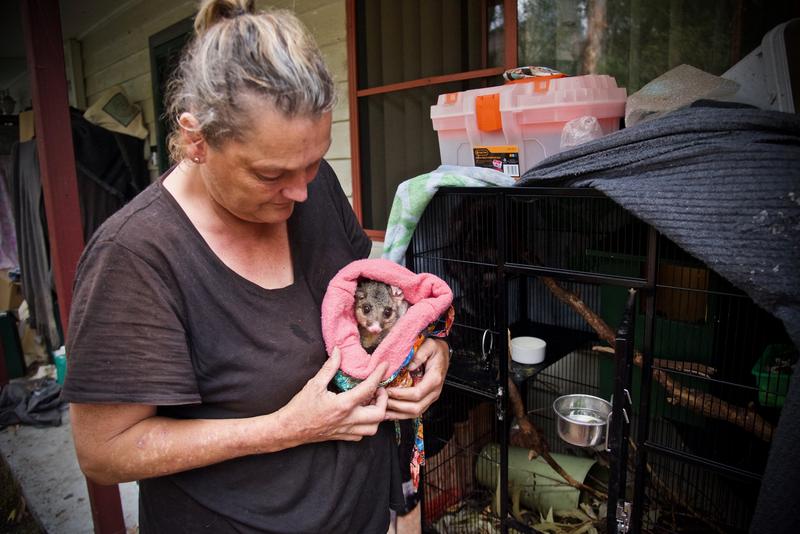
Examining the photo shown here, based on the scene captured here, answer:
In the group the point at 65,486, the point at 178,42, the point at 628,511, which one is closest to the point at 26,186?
the point at 178,42

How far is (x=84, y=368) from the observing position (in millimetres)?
910

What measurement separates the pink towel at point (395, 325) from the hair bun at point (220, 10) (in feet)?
1.96

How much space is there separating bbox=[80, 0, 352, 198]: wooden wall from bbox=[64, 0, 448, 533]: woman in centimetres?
198

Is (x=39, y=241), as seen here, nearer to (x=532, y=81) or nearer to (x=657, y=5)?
(x=532, y=81)

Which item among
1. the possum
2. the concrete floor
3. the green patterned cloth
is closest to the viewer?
the possum

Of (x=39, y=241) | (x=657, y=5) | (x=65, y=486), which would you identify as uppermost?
(x=657, y=5)

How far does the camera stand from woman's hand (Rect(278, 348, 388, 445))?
3.44 ft

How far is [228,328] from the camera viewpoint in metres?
1.04

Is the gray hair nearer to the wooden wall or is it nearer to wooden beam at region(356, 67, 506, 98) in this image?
wooden beam at region(356, 67, 506, 98)

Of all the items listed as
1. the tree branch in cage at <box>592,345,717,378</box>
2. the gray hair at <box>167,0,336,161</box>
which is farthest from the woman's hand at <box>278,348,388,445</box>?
the tree branch in cage at <box>592,345,717,378</box>

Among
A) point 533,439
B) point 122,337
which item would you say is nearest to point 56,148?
point 122,337

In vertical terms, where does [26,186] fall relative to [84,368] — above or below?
above

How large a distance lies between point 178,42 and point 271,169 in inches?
173

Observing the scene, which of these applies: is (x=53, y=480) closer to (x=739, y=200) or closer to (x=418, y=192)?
(x=418, y=192)
